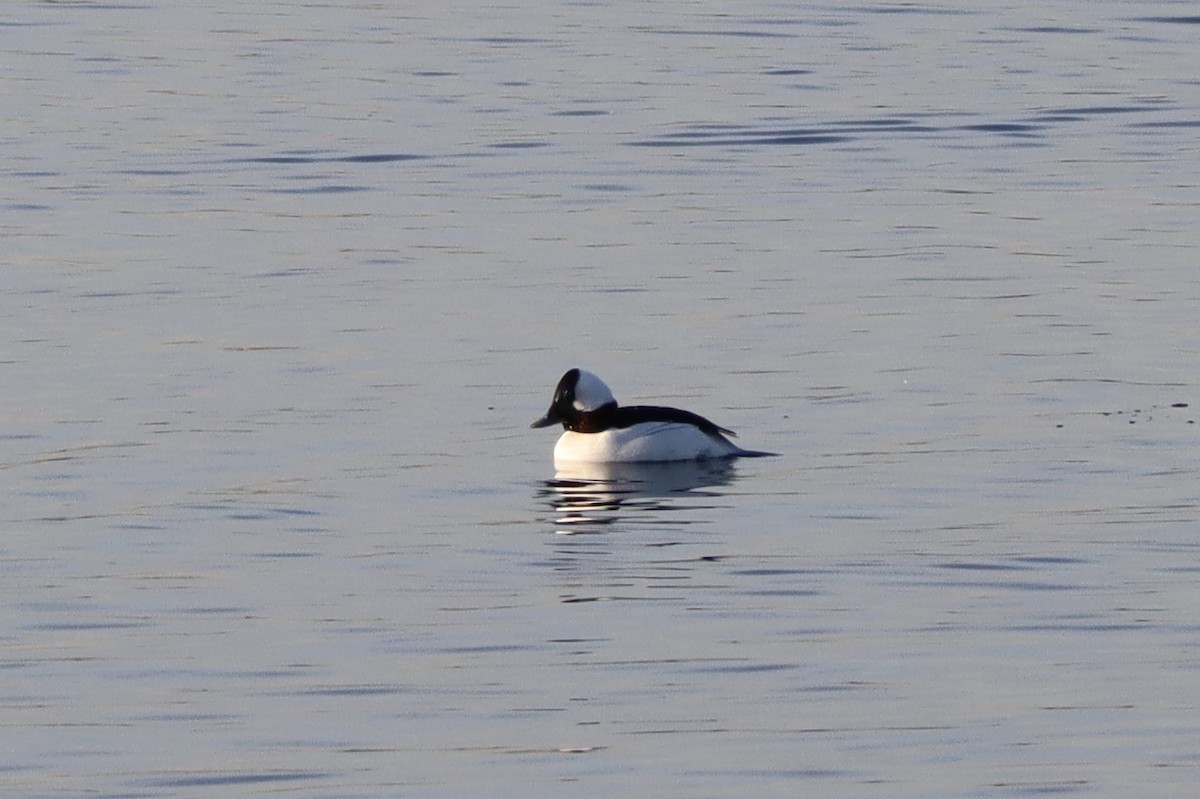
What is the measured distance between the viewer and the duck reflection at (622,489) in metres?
14.5

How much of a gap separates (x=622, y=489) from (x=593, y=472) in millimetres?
390

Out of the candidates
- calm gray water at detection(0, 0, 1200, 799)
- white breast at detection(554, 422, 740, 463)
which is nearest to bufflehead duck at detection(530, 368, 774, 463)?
white breast at detection(554, 422, 740, 463)

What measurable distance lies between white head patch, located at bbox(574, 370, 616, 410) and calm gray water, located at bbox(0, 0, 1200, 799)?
0.45 meters

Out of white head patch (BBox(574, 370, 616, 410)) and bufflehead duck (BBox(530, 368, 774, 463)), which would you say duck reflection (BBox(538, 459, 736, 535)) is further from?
white head patch (BBox(574, 370, 616, 410))

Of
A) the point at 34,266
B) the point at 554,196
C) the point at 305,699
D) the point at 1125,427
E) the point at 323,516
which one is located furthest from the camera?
the point at 554,196

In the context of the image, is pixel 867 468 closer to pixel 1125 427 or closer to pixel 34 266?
pixel 1125 427

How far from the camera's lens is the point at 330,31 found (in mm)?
41219

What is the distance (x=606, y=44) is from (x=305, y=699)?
99.0ft

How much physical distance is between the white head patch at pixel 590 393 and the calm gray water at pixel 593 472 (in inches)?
17.8

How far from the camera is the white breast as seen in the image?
1579 cm

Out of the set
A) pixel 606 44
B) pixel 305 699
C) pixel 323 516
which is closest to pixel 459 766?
pixel 305 699

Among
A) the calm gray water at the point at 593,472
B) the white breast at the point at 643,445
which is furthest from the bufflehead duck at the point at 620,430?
the calm gray water at the point at 593,472

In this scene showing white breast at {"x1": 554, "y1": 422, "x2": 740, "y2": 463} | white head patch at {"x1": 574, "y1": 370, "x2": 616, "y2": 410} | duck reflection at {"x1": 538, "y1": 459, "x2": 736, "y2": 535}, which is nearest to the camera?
duck reflection at {"x1": 538, "y1": 459, "x2": 736, "y2": 535}

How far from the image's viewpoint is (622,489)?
51.5 ft
